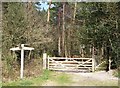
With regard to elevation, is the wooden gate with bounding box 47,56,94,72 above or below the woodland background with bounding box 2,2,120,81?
below

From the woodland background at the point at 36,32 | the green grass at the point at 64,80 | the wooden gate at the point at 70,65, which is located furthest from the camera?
the wooden gate at the point at 70,65

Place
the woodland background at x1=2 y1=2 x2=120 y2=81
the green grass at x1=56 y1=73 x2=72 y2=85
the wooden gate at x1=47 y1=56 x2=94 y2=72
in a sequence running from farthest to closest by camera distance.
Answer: the wooden gate at x1=47 y1=56 x2=94 y2=72 < the woodland background at x1=2 y1=2 x2=120 y2=81 < the green grass at x1=56 y1=73 x2=72 y2=85

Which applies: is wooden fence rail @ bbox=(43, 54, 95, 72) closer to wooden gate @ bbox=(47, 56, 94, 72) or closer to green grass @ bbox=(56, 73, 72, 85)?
wooden gate @ bbox=(47, 56, 94, 72)

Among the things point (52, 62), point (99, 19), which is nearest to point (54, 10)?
point (52, 62)

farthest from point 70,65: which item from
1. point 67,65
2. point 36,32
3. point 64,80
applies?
point 64,80

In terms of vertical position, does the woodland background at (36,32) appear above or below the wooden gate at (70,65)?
above

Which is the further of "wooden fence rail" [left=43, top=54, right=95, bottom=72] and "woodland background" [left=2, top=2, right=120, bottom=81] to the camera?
"wooden fence rail" [left=43, top=54, right=95, bottom=72]

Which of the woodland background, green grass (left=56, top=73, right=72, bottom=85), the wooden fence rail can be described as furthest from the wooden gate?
green grass (left=56, top=73, right=72, bottom=85)

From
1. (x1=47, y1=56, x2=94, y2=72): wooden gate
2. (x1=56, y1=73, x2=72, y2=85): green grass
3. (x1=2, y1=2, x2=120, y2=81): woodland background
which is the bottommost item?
(x1=56, y1=73, x2=72, y2=85): green grass

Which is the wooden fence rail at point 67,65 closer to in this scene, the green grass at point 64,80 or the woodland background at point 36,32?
the woodland background at point 36,32

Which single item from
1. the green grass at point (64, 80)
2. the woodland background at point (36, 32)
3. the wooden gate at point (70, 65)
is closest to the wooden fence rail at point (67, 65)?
the wooden gate at point (70, 65)

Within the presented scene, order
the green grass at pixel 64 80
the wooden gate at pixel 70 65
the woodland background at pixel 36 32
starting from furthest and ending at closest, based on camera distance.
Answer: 1. the wooden gate at pixel 70 65
2. the woodland background at pixel 36 32
3. the green grass at pixel 64 80

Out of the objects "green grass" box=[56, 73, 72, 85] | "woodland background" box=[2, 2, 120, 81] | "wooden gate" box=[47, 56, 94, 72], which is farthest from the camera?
"wooden gate" box=[47, 56, 94, 72]

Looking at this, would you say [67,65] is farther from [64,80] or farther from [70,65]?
[64,80]
